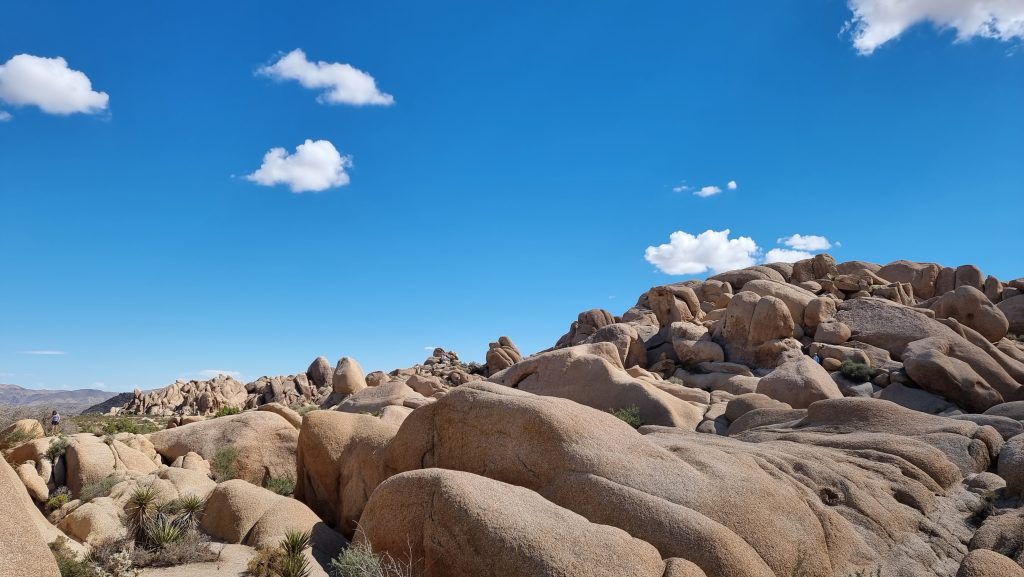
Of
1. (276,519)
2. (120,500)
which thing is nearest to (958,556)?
(276,519)

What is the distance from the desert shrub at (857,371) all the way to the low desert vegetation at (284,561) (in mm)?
27416

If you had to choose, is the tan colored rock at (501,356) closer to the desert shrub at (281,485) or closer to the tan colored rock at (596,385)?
the tan colored rock at (596,385)

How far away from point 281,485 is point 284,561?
9.31m

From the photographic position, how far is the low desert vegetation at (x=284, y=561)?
10.8 m

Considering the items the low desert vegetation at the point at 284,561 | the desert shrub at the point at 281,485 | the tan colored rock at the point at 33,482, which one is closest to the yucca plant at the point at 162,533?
the low desert vegetation at the point at 284,561

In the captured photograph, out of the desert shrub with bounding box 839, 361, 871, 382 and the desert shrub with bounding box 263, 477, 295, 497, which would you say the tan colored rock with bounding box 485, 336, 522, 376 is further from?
the desert shrub with bounding box 263, 477, 295, 497

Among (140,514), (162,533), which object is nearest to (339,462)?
(162,533)

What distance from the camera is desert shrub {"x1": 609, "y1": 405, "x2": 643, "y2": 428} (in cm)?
2258

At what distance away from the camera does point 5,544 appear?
21.8 ft

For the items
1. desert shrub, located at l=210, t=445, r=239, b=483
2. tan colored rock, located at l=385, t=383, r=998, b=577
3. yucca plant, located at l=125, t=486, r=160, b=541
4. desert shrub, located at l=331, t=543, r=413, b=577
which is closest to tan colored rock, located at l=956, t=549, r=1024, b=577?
tan colored rock, located at l=385, t=383, r=998, b=577

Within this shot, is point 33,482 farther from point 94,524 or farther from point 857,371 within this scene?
point 857,371

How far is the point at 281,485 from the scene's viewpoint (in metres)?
19.7

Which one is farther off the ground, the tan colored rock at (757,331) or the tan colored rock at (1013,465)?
the tan colored rock at (757,331)

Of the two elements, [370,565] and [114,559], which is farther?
[114,559]
